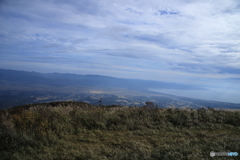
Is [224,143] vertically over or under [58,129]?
over

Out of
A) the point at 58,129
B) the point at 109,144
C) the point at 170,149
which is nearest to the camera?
the point at 170,149

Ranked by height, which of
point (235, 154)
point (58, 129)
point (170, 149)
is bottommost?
point (58, 129)

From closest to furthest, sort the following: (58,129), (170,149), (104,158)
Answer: (104,158), (170,149), (58,129)

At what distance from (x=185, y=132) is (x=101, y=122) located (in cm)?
441

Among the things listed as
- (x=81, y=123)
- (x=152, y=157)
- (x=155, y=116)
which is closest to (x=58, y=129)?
(x=81, y=123)

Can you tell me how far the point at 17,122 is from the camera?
A: 7.04 meters

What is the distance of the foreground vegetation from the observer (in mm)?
4656

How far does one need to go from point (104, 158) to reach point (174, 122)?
614cm

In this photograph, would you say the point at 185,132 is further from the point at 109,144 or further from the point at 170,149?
the point at 109,144

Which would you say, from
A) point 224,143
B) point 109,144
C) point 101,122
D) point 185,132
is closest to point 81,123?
point 101,122

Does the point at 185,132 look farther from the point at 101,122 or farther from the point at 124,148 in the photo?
the point at 101,122

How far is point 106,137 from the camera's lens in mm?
6438

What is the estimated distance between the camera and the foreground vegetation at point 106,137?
466 cm

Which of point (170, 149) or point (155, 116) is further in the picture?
point (155, 116)
